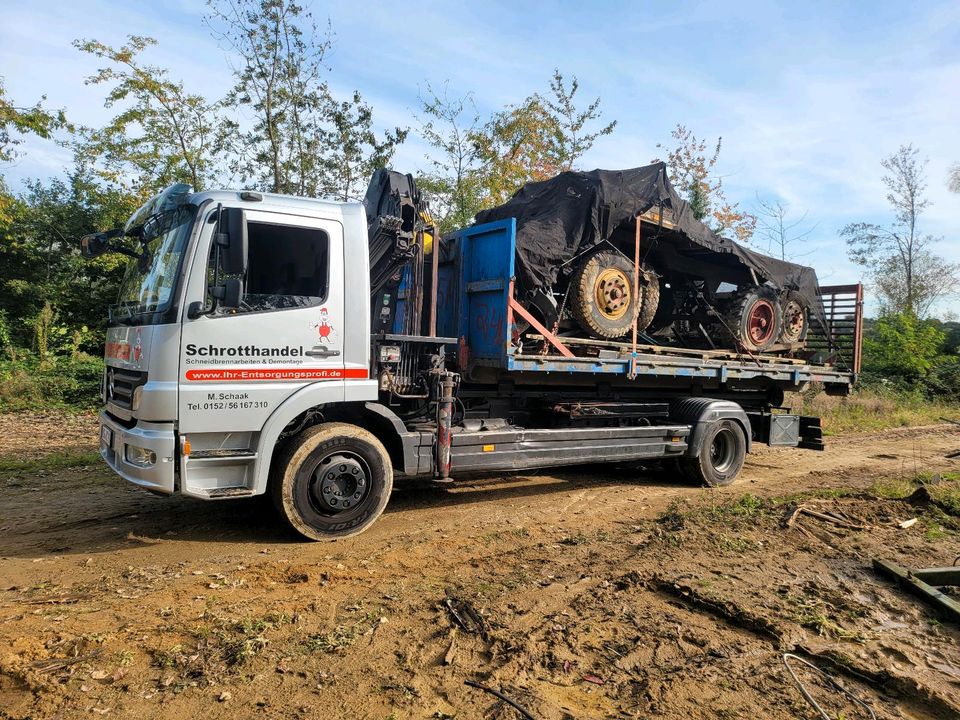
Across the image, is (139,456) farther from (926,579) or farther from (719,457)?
(719,457)

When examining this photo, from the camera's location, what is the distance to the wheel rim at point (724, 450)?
849 cm

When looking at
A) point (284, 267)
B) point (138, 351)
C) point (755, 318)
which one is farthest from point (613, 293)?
point (138, 351)

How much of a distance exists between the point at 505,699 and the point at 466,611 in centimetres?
101

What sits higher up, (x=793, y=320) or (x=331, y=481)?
(x=793, y=320)

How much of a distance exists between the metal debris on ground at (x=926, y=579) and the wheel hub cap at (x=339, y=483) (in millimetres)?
3989

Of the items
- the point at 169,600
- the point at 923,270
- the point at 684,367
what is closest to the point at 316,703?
the point at 169,600

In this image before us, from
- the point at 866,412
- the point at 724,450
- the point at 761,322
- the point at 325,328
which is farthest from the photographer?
Result: the point at 866,412

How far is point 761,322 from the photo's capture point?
29.1ft

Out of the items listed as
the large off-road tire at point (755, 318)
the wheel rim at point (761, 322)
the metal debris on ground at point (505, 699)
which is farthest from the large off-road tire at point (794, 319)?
the metal debris on ground at point (505, 699)

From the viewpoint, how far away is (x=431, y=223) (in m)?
6.23

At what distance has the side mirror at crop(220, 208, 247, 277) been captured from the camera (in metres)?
4.56

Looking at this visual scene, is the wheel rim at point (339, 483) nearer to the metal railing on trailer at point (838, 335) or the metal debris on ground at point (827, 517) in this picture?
the metal debris on ground at point (827, 517)

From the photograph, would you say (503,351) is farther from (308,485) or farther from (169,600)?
(169,600)

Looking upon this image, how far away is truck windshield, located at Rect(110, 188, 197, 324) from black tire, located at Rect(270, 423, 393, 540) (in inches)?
59.6
